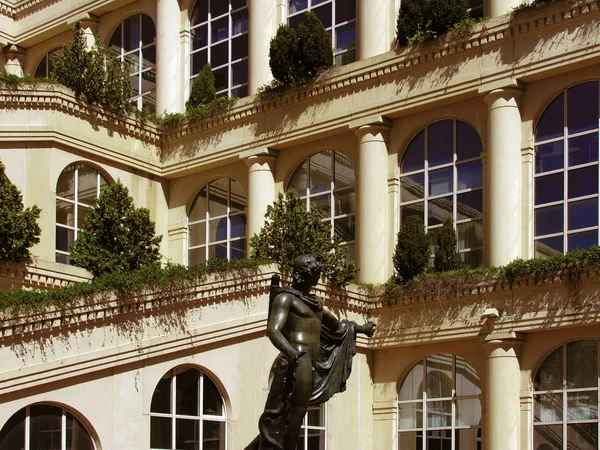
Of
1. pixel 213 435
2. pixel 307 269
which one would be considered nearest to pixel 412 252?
pixel 213 435

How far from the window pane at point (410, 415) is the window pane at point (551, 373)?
348cm

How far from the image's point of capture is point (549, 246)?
3153 cm

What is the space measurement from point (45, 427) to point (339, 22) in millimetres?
16433

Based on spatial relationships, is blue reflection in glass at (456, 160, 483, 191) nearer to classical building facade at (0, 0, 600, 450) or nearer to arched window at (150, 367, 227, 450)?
classical building facade at (0, 0, 600, 450)

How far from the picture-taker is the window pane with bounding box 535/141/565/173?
31.7m

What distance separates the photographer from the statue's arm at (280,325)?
16.3 meters

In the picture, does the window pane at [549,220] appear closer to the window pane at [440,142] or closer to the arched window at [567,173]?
the arched window at [567,173]

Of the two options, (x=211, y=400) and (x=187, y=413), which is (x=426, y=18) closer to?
(x=211, y=400)

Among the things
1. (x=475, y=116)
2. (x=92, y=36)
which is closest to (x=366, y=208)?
(x=475, y=116)

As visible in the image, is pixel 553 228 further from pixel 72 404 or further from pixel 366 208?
pixel 72 404

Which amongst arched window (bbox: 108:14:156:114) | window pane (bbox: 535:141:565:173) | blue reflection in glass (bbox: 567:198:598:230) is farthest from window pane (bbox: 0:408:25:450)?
arched window (bbox: 108:14:156:114)

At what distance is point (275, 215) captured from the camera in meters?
32.4

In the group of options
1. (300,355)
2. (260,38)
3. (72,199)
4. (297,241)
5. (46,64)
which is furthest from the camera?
(46,64)

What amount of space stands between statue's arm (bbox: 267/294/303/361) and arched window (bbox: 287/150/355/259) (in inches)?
722
